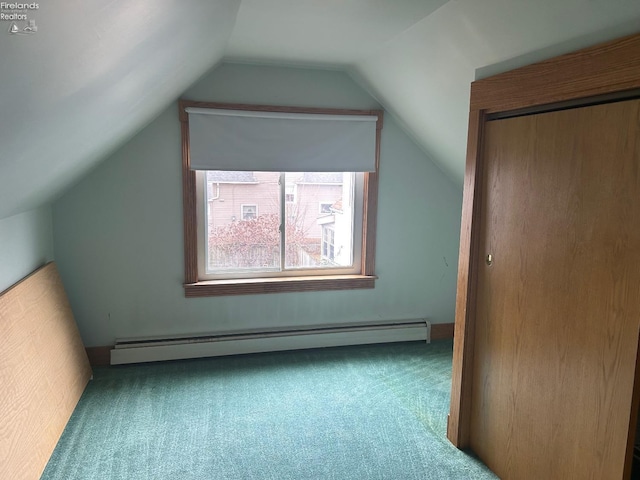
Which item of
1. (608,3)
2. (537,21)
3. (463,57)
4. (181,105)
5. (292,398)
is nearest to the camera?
(608,3)

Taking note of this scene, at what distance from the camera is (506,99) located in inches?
78.7

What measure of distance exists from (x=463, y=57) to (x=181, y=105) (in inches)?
72.4

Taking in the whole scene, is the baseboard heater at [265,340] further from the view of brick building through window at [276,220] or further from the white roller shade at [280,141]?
the white roller shade at [280,141]

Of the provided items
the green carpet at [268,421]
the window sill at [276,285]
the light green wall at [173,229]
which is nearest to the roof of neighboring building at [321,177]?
the light green wall at [173,229]

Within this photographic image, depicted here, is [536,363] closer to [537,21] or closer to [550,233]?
[550,233]

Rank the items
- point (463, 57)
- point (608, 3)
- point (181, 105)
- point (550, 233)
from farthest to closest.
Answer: point (181, 105) → point (463, 57) → point (550, 233) → point (608, 3)

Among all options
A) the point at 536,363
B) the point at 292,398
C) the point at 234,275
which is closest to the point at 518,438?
the point at 536,363

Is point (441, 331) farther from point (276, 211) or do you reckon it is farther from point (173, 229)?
point (173, 229)

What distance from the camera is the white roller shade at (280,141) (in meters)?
3.18

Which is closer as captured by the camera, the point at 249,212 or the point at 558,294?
the point at 558,294

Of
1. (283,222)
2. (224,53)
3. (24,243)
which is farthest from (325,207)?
(24,243)

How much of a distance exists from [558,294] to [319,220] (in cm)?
206

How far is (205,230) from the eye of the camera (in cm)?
338

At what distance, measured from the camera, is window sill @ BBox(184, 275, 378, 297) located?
3.35 meters
